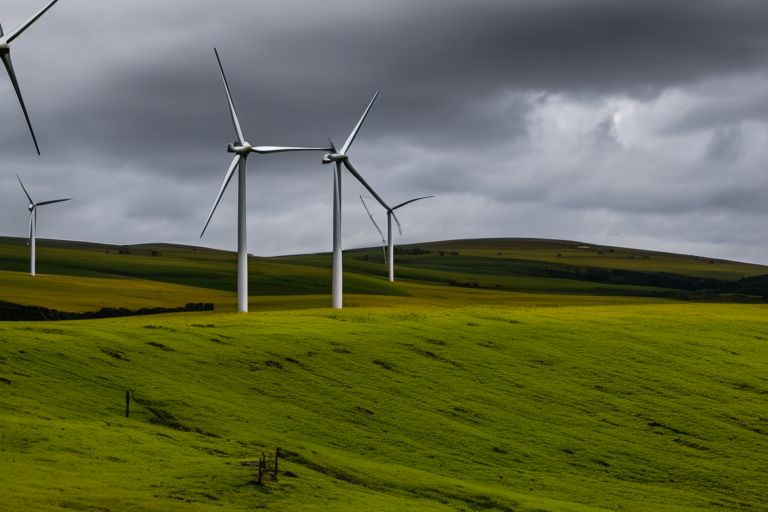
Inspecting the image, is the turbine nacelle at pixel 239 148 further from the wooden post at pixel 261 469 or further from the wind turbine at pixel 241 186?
the wooden post at pixel 261 469

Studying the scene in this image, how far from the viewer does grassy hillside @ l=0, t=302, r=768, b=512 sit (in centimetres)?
3578

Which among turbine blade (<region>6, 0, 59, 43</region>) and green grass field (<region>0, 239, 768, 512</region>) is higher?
turbine blade (<region>6, 0, 59, 43</region>)

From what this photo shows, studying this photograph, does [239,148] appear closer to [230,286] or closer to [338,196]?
[338,196]

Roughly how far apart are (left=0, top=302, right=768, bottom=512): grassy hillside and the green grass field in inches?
5.2

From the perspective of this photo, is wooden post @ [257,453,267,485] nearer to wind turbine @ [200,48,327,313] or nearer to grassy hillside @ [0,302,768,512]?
grassy hillside @ [0,302,768,512]

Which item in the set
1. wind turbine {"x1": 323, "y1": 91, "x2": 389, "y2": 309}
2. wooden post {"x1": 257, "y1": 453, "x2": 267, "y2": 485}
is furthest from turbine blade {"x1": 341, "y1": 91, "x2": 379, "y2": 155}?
wooden post {"x1": 257, "y1": 453, "x2": 267, "y2": 485}

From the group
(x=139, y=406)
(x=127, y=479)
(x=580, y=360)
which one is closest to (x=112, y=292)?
(x=580, y=360)

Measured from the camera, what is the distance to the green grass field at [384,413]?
1414 inches

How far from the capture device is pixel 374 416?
4938 centimetres

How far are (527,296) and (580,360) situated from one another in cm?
7793

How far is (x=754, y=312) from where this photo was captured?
96.3 metres

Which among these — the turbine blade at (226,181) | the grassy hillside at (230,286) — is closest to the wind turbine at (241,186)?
the turbine blade at (226,181)

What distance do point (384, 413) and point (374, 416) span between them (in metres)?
0.79

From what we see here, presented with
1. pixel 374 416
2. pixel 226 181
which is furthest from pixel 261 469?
pixel 226 181
